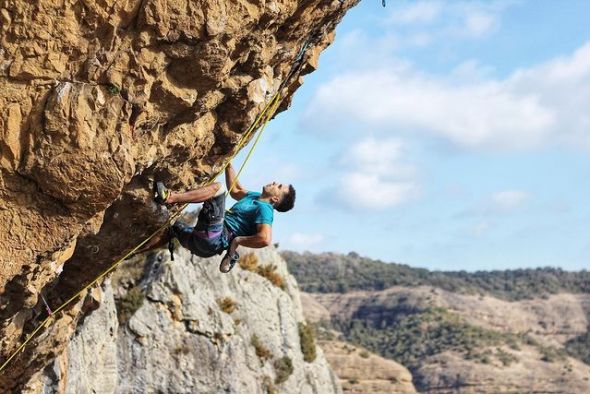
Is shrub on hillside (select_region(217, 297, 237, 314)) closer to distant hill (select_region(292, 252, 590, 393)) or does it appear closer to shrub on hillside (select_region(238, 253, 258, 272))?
shrub on hillside (select_region(238, 253, 258, 272))

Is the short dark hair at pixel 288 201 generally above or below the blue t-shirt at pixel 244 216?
above

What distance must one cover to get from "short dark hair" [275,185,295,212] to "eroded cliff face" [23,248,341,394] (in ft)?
22.8

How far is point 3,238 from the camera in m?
7.66

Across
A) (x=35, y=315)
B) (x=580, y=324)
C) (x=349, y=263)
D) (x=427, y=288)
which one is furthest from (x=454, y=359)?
(x=35, y=315)

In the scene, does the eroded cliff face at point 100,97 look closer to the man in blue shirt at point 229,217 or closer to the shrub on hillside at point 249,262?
the man in blue shirt at point 229,217

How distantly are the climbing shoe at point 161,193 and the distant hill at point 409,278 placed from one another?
97754mm

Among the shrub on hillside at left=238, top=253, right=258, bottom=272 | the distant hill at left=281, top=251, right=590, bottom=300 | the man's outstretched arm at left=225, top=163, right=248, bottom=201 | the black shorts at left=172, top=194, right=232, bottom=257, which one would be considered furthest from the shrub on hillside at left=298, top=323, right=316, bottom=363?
the distant hill at left=281, top=251, right=590, bottom=300

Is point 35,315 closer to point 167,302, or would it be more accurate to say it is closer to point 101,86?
point 101,86

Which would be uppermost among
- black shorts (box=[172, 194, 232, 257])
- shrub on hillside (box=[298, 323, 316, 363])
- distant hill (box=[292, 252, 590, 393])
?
distant hill (box=[292, 252, 590, 393])

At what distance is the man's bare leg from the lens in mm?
9391

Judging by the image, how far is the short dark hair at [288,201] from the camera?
34.9 feet

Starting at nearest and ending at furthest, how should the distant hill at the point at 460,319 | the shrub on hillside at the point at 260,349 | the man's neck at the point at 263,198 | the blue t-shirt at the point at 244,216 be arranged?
the blue t-shirt at the point at 244,216
the man's neck at the point at 263,198
the shrub on hillside at the point at 260,349
the distant hill at the point at 460,319

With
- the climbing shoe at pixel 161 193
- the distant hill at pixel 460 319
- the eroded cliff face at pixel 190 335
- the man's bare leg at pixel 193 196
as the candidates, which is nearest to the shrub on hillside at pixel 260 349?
the eroded cliff face at pixel 190 335

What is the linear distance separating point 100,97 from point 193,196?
83.7 inches
